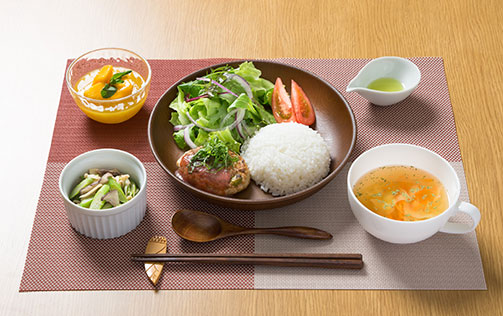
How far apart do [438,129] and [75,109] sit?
1377mm

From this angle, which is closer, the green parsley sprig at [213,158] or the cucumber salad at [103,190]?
the cucumber salad at [103,190]

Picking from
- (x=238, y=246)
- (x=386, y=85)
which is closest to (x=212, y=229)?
(x=238, y=246)

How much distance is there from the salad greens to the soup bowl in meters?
0.46

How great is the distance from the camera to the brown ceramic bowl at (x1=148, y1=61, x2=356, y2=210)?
185 centimetres

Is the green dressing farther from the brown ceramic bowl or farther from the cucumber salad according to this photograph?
the cucumber salad

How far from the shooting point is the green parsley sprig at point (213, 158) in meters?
1.91

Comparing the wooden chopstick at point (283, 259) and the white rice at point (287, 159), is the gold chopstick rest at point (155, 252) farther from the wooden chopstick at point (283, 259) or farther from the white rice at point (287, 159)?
the white rice at point (287, 159)

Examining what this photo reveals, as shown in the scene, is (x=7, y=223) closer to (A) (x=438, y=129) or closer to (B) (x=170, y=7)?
(B) (x=170, y=7)

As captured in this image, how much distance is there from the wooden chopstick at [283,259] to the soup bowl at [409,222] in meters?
0.11

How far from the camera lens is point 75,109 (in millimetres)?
2330

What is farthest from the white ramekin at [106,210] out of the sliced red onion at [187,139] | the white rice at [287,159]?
the white rice at [287,159]

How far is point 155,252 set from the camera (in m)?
1.84

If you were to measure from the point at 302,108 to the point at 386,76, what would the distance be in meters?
0.42

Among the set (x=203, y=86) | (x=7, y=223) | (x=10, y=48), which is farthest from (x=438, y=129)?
(x=10, y=48)
